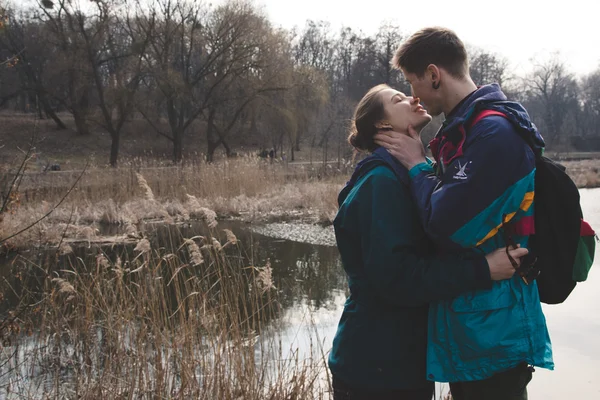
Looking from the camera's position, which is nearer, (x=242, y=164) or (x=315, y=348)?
(x=315, y=348)

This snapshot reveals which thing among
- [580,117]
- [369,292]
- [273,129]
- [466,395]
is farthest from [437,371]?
[580,117]

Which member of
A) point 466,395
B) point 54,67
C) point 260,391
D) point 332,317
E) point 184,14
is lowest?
point 332,317

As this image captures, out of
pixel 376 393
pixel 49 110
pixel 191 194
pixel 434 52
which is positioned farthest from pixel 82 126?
pixel 376 393

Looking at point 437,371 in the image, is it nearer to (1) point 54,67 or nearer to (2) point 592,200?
(2) point 592,200

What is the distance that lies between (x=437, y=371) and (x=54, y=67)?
2779 cm

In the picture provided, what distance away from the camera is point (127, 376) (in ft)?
11.7

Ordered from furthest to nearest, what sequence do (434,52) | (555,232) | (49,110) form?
(49,110) → (434,52) → (555,232)

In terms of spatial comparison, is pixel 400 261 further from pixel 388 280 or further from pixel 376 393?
pixel 376 393

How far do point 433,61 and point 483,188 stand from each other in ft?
1.63

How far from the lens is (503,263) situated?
1615 millimetres

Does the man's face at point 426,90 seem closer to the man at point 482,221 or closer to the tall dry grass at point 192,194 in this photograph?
the man at point 482,221

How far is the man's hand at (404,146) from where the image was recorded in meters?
1.76

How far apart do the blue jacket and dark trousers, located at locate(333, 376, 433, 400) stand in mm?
115

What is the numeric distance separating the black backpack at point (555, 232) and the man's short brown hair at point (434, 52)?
0.81ft
